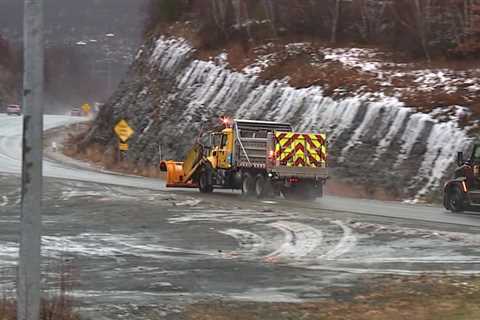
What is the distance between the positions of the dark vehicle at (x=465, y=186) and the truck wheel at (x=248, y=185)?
6.80 meters

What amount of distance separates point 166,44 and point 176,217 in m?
35.3

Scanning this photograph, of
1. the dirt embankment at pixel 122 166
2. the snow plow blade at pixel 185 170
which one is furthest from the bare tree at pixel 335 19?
the snow plow blade at pixel 185 170

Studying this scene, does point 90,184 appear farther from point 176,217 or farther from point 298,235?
point 298,235

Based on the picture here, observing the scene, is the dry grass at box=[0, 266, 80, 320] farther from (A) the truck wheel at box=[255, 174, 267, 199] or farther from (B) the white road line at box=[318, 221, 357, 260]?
(A) the truck wheel at box=[255, 174, 267, 199]

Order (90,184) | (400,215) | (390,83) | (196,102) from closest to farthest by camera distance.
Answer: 1. (400,215)
2. (90,184)
3. (390,83)
4. (196,102)

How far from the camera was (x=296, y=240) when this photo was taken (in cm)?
1648

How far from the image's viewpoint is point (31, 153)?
251 inches

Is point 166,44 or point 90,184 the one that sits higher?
point 166,44

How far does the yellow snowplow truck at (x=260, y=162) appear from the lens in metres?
27.0

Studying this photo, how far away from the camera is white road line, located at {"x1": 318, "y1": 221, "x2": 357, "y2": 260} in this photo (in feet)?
47.3

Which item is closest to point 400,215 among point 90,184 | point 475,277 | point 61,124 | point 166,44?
point 475,277

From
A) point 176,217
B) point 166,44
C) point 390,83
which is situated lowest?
point 176,217

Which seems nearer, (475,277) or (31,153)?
(31,153)

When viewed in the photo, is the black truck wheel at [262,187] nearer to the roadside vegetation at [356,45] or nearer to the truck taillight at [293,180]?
the truck taillight at [293,180]
